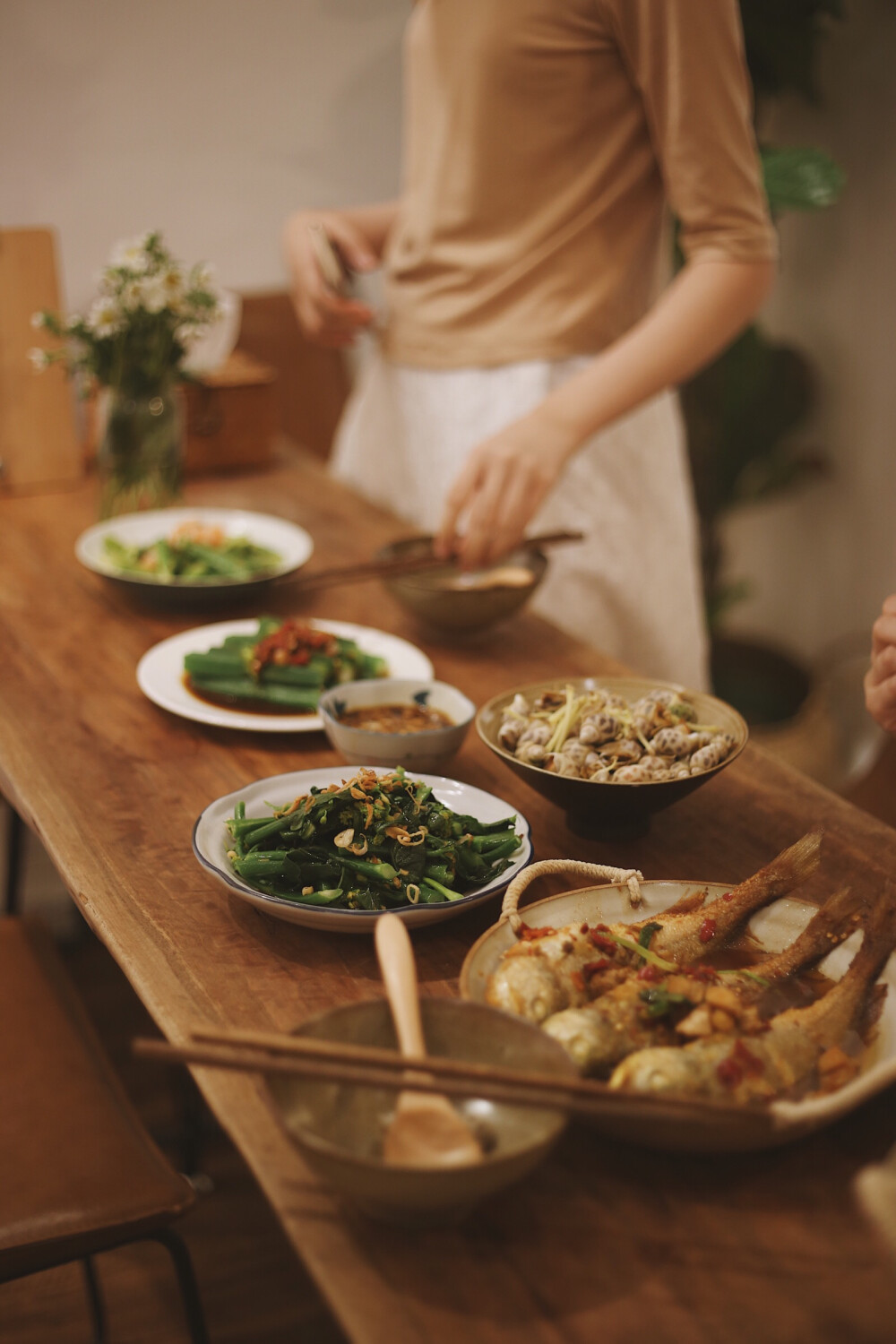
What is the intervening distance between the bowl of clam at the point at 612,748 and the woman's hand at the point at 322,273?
1.16 m

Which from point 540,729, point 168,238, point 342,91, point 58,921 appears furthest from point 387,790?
point 342,91

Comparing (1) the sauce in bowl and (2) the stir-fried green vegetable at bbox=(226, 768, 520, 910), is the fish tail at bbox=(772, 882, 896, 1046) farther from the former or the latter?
(1) the sauce in bowl

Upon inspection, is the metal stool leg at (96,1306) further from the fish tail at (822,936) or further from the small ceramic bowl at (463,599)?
the fish tail at (822,936)

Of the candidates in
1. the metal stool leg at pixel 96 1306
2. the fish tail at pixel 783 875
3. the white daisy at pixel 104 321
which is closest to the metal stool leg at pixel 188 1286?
the metal stool leg at pixel 96 1306

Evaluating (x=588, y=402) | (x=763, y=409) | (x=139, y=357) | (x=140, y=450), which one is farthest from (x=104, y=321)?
(x=763, y=409)

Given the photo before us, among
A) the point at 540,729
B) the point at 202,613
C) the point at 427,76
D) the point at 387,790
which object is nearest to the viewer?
the point at 387,790

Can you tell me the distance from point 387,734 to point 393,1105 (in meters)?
0.52

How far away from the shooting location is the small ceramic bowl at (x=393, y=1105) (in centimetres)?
72

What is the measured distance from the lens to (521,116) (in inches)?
75.9

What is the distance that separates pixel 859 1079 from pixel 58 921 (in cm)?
261

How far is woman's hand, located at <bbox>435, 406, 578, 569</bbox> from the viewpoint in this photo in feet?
5.54

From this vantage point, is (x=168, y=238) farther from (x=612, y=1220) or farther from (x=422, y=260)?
(x=612, y=1220)

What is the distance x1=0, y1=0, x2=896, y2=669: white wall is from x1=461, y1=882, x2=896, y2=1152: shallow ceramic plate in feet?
8.30

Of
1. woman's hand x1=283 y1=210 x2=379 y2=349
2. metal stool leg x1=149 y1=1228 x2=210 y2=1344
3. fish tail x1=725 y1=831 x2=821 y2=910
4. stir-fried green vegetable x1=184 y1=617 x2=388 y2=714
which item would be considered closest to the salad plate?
stir-fried green vegetable x1=184 y1=617 x2=388 y2=714
